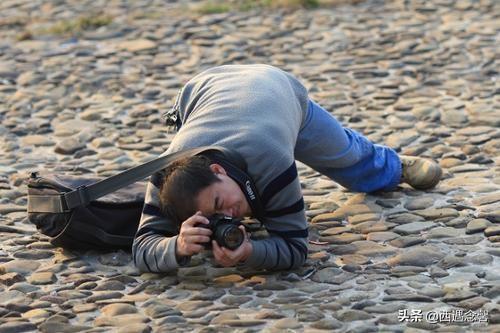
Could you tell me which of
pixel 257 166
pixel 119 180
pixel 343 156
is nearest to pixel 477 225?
pixel 343 156

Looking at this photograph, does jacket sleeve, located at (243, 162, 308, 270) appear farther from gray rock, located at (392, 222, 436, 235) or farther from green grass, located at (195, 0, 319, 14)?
green grass, located at (195, 0, 319, 14)

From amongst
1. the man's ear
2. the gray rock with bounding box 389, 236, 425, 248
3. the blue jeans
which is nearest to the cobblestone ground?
the gray rock with bounding box 389, 236, 425, 248

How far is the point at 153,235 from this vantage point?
5.21 m

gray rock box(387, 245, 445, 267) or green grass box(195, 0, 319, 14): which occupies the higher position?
green grass box(195, 0, 319, 14)

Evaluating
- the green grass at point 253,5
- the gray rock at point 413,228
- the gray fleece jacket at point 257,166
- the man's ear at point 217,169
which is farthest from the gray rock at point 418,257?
the green grass at point 253,5

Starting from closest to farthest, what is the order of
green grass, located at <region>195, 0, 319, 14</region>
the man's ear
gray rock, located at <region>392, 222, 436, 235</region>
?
the man's ear < gray rock, located at <region>392, 222, 436, 235</region> < green grass, located at <region>195, 0, 319, 14</region>

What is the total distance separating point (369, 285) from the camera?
16.6 ft

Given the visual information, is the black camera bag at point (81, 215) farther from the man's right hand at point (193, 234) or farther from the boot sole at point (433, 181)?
the boot sole at point (433, 181)

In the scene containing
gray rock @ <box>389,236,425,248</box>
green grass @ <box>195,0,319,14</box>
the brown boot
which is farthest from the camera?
green grass @ <box>195,0,319,14</box>

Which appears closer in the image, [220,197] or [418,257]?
[220,197]

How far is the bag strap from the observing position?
199 inches

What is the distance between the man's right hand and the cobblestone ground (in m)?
0.23

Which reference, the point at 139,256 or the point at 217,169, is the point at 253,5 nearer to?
the point at 139,256

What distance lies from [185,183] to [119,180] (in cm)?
41
